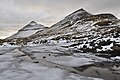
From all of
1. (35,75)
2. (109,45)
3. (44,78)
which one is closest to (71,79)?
(44,78)

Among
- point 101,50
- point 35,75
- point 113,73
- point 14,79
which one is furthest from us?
point 101,50

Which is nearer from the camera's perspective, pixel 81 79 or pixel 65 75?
pixel 81 79

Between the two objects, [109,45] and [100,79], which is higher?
[109,45]

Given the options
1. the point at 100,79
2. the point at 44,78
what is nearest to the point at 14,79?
the point at 44,78

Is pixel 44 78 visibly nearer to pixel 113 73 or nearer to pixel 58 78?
pixel 58 78

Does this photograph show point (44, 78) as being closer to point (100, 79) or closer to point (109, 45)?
point (100, 79)

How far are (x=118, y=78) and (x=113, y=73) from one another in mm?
1754

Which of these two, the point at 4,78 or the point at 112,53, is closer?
the point at 4,78

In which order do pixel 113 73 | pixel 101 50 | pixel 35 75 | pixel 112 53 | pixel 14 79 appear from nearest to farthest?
pixel 14 79
pixel 35 75
pixel 113 73
pixel 112 53
pixel 101 50

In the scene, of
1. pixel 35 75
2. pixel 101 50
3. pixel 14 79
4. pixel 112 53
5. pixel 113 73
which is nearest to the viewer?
pixel 14 79

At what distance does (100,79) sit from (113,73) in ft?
9.16

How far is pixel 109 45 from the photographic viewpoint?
32.5 meters

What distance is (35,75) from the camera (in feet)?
48.9

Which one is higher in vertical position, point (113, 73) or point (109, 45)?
point (109, 45)
